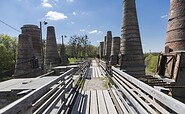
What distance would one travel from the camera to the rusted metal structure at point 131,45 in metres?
8.02

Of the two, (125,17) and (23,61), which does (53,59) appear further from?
(125,17)

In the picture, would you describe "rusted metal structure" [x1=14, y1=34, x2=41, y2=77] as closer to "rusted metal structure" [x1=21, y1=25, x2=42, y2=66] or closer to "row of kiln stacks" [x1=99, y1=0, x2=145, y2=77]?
"rusted metal structure" [x1=21, y1=25, x2=42, y2=66]

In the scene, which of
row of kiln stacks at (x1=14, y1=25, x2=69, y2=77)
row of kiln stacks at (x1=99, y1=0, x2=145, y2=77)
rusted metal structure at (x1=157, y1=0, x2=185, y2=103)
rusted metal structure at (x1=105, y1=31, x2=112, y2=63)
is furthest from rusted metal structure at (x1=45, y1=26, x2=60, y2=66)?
rusted metal structure at (x1=157, y1=0, x2=185, y2=103)

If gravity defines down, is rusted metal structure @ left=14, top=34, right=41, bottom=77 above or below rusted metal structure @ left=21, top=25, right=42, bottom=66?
below

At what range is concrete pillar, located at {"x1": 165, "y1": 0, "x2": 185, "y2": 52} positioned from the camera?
488cm

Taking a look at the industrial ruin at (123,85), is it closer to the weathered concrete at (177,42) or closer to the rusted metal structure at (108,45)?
the weathered concrete at (177,42)

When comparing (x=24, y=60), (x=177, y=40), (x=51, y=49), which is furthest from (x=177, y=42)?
(x=51, y=49)

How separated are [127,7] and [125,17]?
57 cm

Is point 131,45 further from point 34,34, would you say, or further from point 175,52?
point 34,34

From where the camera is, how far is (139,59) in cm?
812

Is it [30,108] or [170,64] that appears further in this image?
[170,64]

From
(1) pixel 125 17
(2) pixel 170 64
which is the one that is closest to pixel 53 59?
(1) pixel 125 17

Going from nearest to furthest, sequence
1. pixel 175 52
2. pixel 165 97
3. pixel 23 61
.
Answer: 1. pixel 165 97
2. pixel 175 52
3. pixel 23 61

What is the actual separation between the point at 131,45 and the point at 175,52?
334cm
